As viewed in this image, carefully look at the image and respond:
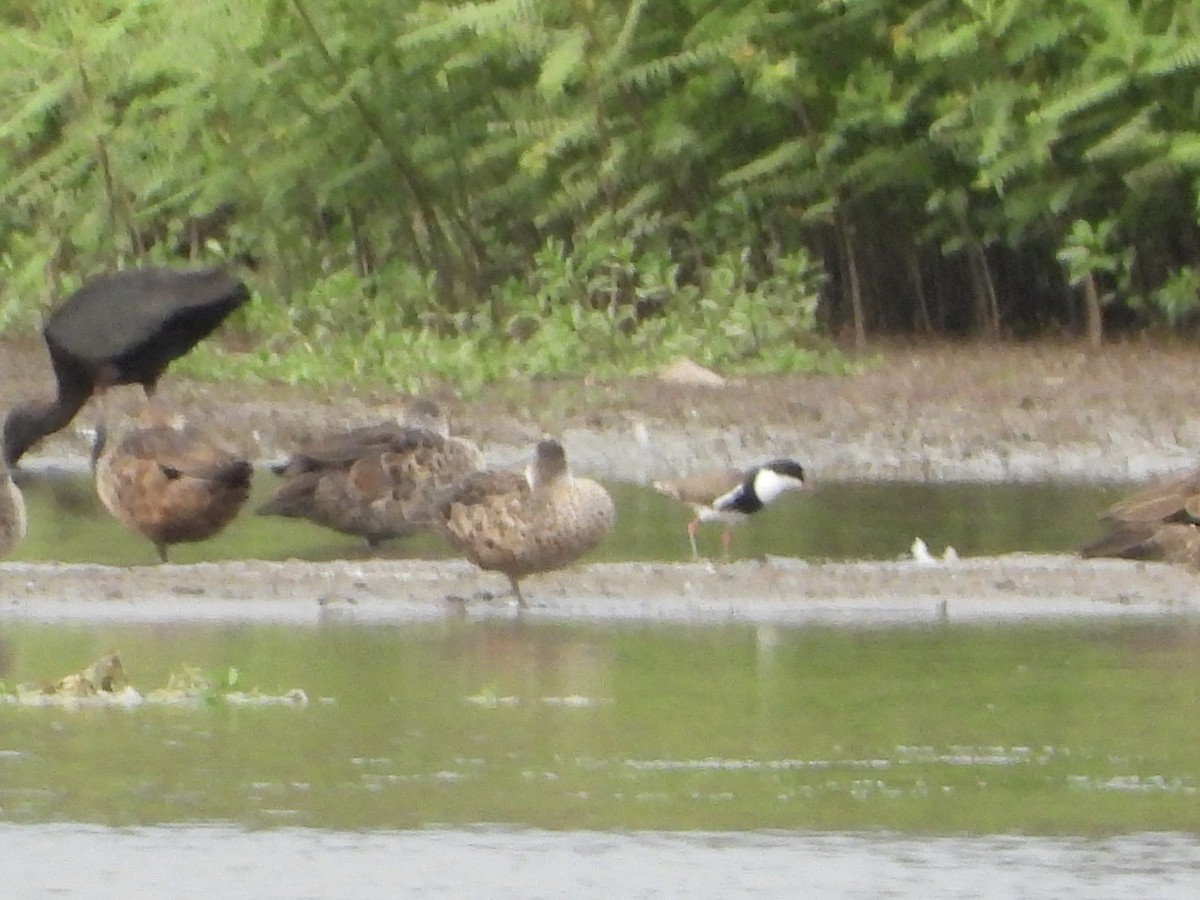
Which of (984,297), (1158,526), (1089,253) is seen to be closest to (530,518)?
(1158,526)

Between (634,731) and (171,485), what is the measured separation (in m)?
4.68

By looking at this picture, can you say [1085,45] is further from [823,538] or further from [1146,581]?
[1146,581]

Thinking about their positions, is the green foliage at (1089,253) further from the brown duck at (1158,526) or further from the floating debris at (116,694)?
the floating debris at (116,694)

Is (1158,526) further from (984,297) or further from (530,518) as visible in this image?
(984,297)

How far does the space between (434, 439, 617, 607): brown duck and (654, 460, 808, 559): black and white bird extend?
2019mm

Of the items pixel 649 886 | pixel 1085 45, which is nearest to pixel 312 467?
pixel 649 886

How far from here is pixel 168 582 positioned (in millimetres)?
11500

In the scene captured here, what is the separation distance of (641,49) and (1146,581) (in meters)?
11.6

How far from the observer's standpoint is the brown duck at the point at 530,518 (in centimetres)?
1102

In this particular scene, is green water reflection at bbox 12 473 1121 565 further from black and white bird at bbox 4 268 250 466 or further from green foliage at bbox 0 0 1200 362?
green foliage at bbox 0 0 1200 362

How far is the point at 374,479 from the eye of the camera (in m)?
13.4

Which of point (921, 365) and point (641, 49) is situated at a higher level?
point (641, 49)

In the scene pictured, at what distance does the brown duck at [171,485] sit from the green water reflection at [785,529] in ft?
0.71

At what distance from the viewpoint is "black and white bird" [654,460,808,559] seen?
1346cm
